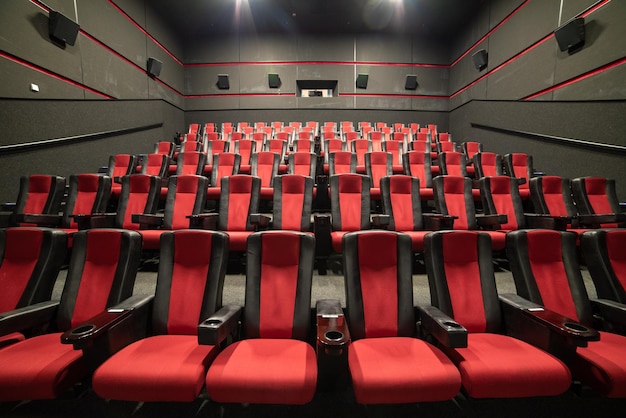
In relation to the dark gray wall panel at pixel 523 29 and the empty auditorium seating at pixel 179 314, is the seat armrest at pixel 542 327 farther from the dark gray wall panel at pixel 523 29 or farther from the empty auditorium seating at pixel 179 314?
the dark gray wall panel at pixel 523 29

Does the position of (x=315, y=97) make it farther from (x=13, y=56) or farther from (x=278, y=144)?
(x=13, y=56)

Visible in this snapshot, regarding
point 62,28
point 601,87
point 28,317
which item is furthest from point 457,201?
point 62,28

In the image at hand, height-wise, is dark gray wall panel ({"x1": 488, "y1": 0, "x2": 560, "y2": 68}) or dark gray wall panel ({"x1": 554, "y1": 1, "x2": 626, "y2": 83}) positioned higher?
dark gray wall panel ({"x1": 488, "y1": 0, "x2": 560, "y2": 68})

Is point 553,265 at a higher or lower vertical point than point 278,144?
lower

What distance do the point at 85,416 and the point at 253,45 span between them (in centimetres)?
624

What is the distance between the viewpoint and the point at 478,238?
3.72 ft

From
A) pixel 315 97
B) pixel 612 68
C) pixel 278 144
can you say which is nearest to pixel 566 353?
pixel 278 144

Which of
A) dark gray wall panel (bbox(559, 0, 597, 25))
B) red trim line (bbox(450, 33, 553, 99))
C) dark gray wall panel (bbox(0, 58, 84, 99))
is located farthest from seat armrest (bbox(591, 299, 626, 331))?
dark gray wall panel (bbox(0, 58, 84, 99))

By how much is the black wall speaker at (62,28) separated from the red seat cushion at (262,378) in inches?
156

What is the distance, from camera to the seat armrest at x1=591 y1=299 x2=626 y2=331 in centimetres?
101

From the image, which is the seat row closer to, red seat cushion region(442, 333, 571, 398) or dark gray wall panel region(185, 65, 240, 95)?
red seat cushion region(442, 333, 571, 398)

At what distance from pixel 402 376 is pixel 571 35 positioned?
3889mm

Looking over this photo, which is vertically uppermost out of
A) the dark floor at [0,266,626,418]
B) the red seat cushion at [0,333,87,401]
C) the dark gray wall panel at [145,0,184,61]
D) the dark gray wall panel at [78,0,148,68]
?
the dark gray wall panel at [145,0,184,61]

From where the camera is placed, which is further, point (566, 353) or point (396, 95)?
point (396, 95)
